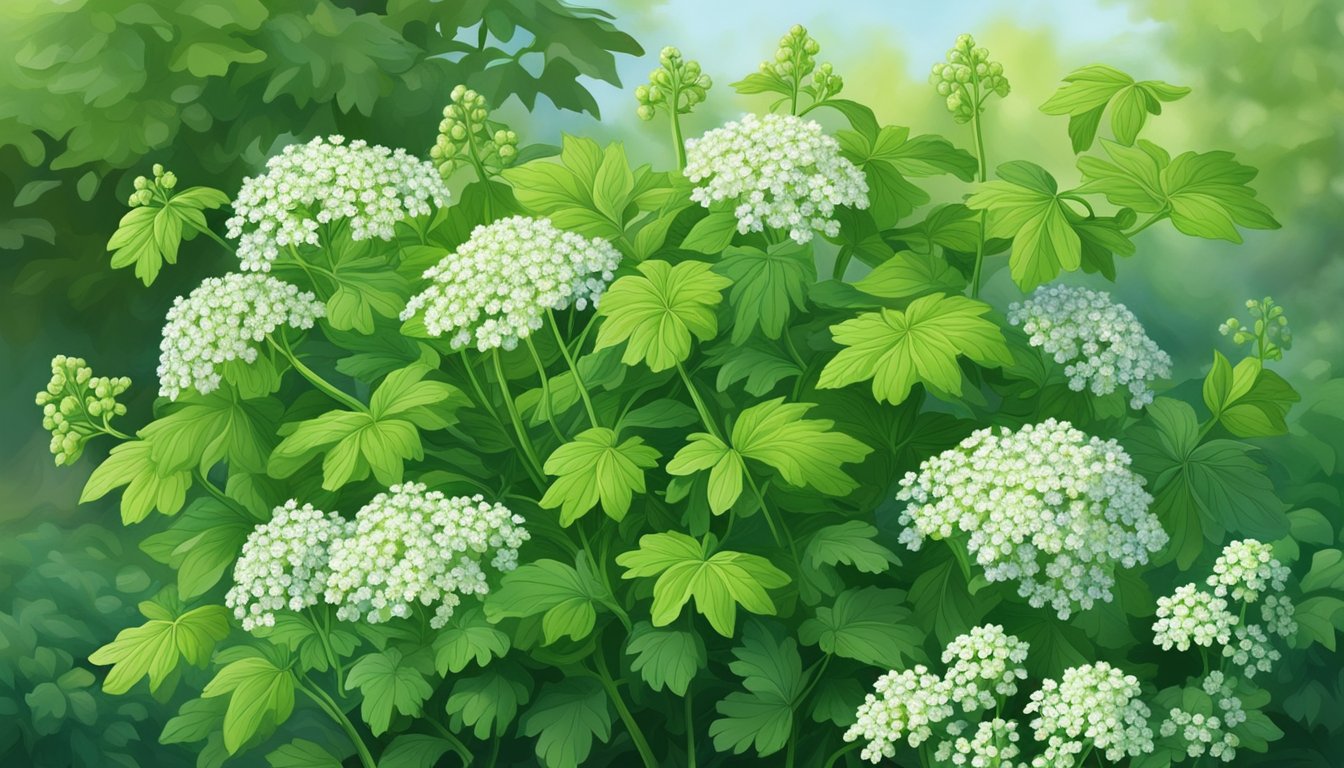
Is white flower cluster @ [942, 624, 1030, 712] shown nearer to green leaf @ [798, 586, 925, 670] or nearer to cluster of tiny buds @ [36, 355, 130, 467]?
green leaf @ [798, 586, 925, 670]

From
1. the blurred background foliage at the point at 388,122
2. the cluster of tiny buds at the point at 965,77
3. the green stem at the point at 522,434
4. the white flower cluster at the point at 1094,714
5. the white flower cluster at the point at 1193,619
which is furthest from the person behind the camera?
the blurred background foliage at the point at 388,122

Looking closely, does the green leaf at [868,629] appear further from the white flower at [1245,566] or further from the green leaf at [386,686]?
the green leaf at [386,686]

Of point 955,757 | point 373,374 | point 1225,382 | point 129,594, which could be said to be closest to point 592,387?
point 373,374

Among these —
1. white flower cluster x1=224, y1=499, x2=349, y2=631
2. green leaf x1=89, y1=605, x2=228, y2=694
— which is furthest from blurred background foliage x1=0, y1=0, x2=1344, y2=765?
white flower cluster x1=224, y1=499, x2=349, y2=631

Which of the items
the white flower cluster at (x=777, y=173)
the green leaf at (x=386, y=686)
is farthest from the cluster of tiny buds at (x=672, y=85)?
the green leaf at (x=386, y=686)

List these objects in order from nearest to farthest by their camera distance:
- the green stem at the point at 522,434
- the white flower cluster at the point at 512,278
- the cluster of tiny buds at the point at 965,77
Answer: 1. the white flower cluster at the point at 512,278
2. the green stem at the point at 522,434
3. the cluster of tiny buds at the point at 965,77

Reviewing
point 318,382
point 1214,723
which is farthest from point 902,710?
point 318,382
